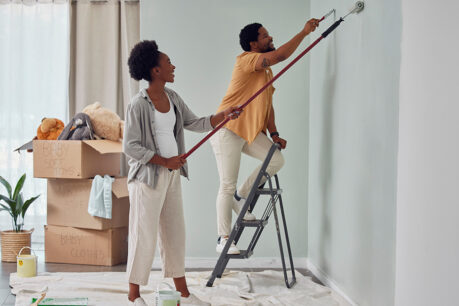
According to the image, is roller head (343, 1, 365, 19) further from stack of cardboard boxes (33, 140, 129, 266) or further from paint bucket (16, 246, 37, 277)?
paint bucket (16, 246, 37, 277)

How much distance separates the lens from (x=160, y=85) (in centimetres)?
270

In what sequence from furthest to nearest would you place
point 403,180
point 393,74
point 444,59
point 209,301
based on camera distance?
point 209,301 < point 393,74 < point 403,180 < point 444,59

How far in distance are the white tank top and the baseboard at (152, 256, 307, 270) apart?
4.56ft

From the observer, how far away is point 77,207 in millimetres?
4004

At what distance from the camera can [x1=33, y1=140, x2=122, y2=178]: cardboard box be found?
393 centimetres

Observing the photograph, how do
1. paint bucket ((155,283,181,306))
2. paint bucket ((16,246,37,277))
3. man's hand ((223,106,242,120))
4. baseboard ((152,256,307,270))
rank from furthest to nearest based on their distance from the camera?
baseboard ((152,256,307,270))
paint bucket ((16,246,37,277))
man's hand ((223,106,242,120))
paint bucket ((155,283,181,306))

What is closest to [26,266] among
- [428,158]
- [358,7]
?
[358,7]

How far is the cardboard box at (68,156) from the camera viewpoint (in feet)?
12.9

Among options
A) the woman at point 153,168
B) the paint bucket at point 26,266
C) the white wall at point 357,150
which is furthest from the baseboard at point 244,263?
the woman at point 153,168

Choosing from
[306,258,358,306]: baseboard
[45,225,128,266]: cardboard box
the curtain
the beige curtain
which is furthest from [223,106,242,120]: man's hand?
the curtain

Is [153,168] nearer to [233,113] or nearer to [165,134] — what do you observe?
[165,134]

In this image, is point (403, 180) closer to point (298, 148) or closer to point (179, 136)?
point (179, 136)

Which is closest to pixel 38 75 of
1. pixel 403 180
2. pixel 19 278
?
pixel 19 278

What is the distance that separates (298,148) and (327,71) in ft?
2.50
